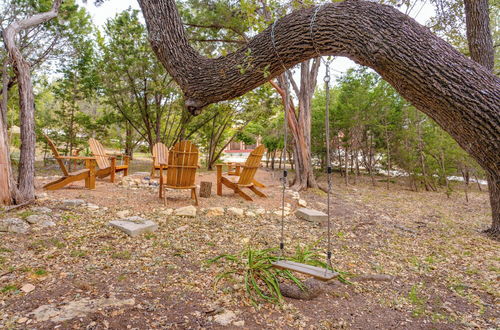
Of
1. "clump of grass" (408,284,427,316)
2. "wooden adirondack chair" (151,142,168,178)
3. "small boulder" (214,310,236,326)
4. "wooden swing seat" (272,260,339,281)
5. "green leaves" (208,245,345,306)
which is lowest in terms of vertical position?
"clump of grass" (408,284,427,316)

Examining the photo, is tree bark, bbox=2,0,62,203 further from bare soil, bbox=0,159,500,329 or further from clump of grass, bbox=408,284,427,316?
clump of grass, bbox=408,284,427,316

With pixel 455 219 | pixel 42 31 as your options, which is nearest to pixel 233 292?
pixel 455 219

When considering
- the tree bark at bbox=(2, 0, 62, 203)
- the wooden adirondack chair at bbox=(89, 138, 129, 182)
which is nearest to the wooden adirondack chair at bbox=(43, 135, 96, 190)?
the wooden adirondack chair at bbox=(89, 138, 129, 182)

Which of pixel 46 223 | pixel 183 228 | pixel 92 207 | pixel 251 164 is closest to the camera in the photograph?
pixel 46 223

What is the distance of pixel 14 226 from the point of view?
3.21 metres

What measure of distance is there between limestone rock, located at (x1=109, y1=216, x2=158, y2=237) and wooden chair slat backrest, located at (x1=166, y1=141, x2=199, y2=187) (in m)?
1.32

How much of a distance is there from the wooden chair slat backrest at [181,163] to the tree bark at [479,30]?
14.7ft

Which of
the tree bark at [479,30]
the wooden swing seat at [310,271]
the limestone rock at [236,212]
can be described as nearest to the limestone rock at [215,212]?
the limestone rock at [236,212]

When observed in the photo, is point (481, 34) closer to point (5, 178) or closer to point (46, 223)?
point (46, 223)

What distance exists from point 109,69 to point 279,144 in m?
7.89

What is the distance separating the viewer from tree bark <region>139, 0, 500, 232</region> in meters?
1.40

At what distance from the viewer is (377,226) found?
4.72 metres

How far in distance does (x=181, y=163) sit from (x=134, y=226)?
169cm

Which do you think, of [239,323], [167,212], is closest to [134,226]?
[167,212]
